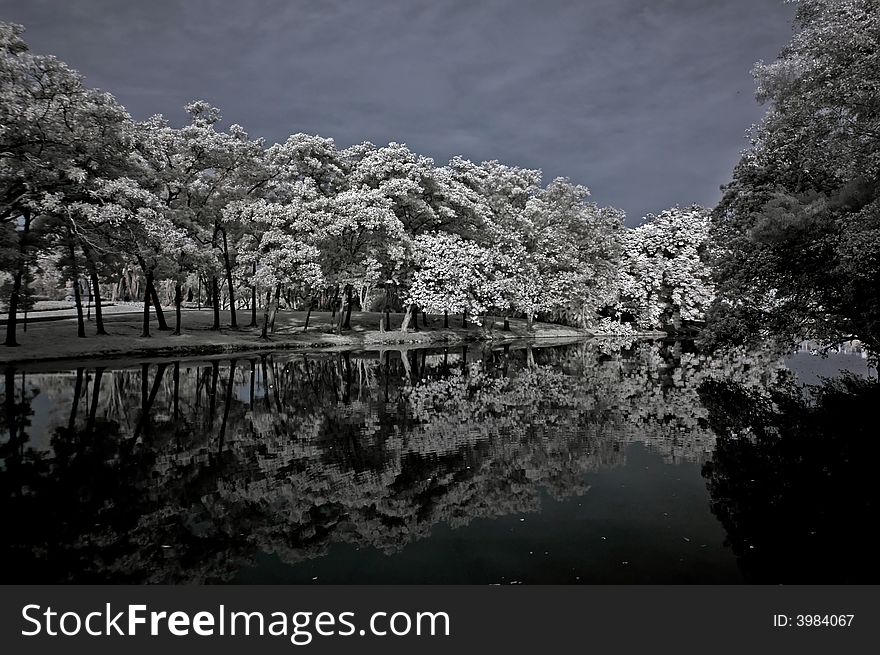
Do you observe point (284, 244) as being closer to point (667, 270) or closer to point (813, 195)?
point (813, 195)

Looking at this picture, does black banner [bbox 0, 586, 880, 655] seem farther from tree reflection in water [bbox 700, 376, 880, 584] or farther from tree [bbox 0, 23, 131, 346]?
tree [bbox 0, 23, 131, 346]

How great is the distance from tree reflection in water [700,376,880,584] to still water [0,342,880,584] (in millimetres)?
46

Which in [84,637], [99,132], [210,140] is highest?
[210,140]

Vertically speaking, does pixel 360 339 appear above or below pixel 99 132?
below

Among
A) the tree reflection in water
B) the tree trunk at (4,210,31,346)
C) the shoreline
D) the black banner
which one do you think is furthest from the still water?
the shoreline

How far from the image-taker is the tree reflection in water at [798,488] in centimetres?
662

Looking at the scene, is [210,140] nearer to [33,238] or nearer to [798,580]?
[33,238]

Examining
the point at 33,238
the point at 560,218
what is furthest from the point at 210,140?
the point at 560,218

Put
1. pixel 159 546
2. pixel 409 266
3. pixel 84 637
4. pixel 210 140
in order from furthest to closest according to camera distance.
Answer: pixel 409 266, pixel 210 140, pixel 159 546, pixel 84 637

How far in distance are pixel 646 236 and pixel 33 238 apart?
2399 inches

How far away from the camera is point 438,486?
9742 millimetres

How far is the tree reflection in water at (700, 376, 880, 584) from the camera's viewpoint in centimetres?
A: 662

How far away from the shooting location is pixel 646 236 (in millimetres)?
67000

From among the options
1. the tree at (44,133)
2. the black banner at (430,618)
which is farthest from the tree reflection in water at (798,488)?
the tree at (44,133)
